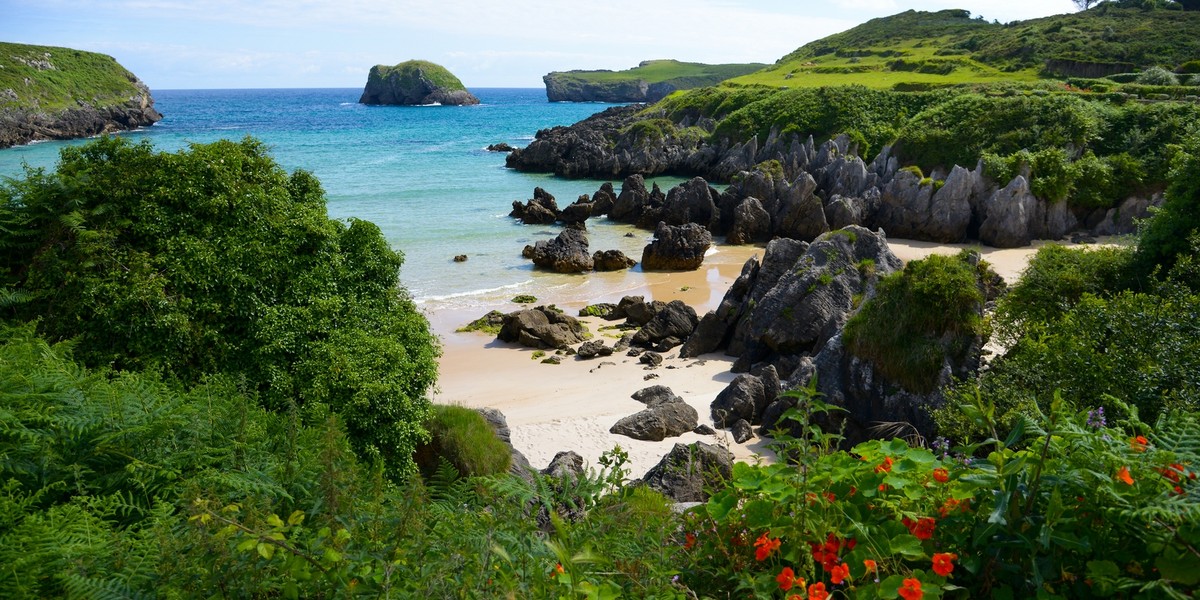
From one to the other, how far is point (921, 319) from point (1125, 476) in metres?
11.6

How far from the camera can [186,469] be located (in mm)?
5457

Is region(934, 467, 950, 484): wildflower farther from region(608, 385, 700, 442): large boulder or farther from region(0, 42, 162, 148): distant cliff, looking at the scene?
region(0, 42, 162, 148): distant cliff

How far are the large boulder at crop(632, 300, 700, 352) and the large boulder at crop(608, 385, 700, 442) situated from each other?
5966mm

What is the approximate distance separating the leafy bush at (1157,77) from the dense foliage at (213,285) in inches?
2405

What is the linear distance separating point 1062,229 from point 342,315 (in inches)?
1298

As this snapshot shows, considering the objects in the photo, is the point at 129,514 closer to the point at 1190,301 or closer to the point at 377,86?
the point at 1190,301

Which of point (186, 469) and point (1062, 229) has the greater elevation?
point (186, 469)

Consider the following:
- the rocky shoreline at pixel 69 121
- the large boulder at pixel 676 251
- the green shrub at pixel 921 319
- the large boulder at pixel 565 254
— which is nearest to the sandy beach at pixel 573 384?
the green shrub at pixel 921 319

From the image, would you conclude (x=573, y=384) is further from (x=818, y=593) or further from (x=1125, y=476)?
(x=1125, y=476)

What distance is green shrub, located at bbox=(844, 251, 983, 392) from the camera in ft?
44.7

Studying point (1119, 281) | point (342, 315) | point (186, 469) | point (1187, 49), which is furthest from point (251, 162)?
point (1187, 49)

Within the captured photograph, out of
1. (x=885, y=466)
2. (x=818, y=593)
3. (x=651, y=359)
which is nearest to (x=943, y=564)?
(x=818, y=593)

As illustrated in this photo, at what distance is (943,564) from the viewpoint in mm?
3055

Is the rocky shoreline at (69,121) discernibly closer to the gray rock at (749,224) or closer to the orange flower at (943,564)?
the gray rock at (749,224)
